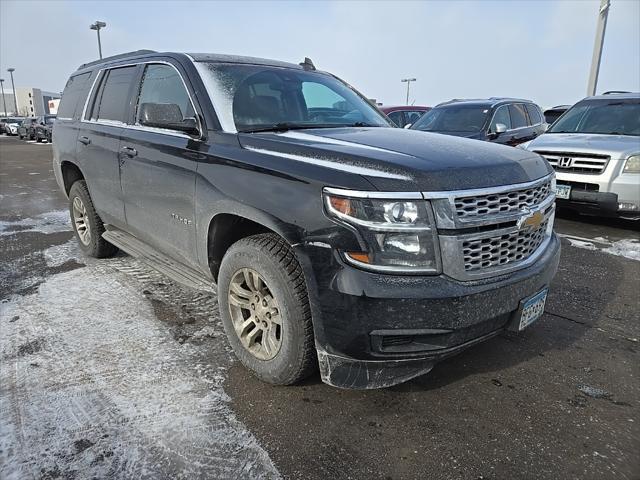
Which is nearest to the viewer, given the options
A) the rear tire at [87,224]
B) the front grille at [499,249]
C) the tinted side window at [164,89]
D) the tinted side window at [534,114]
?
the front grille at [499,249]

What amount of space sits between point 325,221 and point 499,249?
35.4 inches

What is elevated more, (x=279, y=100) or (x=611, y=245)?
(x=279, y=100)

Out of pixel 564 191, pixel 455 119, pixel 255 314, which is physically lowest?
pixel 255 314

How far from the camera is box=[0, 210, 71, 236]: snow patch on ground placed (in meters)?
6.25

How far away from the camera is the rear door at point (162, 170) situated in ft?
10.1

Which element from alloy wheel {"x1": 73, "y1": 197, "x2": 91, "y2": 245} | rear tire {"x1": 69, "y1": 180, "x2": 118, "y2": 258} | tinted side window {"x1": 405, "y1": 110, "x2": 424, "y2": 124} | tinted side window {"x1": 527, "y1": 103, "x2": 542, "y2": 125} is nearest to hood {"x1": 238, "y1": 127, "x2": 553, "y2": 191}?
rear tire {"x1": 69, "y1": 180, "x2": 118, "y2": 258}

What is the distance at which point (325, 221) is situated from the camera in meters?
2.17

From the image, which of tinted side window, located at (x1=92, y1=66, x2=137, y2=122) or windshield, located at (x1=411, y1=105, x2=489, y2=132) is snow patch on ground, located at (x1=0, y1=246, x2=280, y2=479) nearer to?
tinted side window, located at (x1=92, y1=66, x2=137, y2=122)

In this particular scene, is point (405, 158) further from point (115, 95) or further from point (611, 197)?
point (611, 197)

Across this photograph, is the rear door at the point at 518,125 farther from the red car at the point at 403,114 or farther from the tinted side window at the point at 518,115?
the red car at the point at 403,114

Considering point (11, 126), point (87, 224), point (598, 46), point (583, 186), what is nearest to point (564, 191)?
point (583, 186)

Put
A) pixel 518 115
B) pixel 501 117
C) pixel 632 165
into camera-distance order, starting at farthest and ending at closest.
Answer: pixel 518 115, pixel 501 117, pixel 632 165

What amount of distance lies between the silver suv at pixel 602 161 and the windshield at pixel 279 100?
3712 millimetres

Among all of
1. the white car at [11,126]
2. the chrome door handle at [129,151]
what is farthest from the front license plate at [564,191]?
the white car at [11,126]
